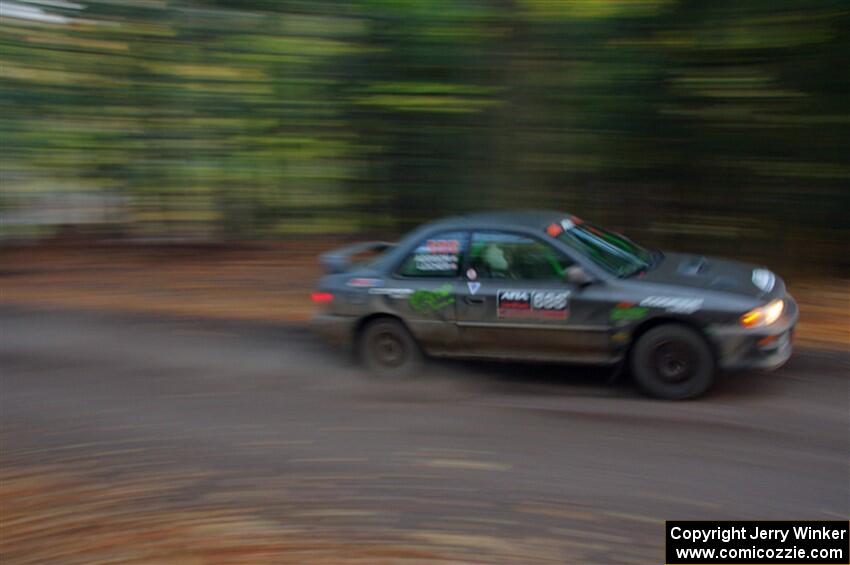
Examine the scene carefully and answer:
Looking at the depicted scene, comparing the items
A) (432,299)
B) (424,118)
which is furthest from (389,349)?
(424,118)

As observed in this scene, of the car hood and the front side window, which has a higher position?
the front side window

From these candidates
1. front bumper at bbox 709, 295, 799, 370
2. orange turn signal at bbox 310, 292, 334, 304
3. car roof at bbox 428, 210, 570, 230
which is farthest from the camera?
orange turn signal at bbox 310, 292, 334, 304

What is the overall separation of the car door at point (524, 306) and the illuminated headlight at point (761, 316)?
1040 mm

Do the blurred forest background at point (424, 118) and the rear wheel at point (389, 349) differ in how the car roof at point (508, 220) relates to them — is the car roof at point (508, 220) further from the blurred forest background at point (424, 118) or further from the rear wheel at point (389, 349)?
the blurred forest background at point (424, 118)

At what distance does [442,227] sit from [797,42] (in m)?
4.91

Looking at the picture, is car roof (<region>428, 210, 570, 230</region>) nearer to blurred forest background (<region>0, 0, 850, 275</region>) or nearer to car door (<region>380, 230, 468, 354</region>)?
car door (<region>380, 230, 468, 354</region>)

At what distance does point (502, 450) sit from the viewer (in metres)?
5.95

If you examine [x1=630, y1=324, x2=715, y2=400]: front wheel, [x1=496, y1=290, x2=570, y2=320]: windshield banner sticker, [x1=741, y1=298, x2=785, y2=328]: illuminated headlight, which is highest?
[x1=496, y1=290, x2=570, y2=320]: windshield banner sticker

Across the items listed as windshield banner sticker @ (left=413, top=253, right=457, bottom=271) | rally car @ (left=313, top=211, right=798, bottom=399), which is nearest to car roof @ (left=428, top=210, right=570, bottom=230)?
rally car @ (left=313, top=211, right=798, bottom=399)

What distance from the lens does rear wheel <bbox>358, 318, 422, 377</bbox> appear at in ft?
24.6

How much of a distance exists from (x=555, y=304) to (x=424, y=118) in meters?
5.37

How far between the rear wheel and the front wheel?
6.22 feet

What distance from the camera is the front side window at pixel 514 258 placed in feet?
22.9

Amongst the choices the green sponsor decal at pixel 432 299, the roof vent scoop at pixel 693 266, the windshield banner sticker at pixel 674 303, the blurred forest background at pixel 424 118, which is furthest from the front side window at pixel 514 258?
the blurred forest background at pixel 424 118
